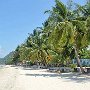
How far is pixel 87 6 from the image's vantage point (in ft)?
109

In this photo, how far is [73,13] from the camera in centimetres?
3559

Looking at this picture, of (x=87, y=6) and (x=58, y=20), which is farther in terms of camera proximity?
(x=58, y=20)

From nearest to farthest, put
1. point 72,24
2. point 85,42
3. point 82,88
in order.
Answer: point 82,88 < point 85,42 < point 72,24

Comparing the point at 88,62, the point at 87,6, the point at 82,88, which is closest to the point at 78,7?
the point at 87,6

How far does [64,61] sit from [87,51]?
7854mm

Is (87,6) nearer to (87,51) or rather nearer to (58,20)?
(58,20)

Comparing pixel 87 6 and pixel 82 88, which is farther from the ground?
pixel 87 6

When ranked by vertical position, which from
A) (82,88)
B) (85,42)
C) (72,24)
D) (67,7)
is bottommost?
(82,88)

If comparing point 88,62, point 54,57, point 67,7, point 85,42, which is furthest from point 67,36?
point 88,62

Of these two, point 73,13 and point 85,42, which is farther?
point 73,13

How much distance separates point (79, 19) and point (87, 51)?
31.8 meters

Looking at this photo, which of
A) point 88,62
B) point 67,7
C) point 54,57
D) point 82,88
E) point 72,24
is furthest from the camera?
point 88,62

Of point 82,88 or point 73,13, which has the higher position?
point 73,13

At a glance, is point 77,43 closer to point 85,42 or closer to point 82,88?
point 85,42
